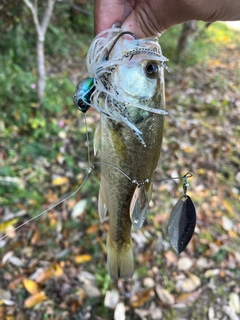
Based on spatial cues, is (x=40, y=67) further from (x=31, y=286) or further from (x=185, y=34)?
(x=185, y=34)

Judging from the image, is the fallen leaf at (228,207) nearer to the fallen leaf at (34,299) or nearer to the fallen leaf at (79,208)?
the fallen leaf at (79,208)

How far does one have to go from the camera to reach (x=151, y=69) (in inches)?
55.8

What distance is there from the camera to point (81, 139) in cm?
385

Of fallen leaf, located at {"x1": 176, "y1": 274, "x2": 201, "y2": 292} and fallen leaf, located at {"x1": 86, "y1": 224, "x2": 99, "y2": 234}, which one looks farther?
fallen leaf, located at {"x1": 86, "y1": 224, "x2": 99, "y2": 234}

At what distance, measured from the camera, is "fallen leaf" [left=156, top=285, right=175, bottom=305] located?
255 centimetres

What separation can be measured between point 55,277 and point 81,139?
1.85 metres

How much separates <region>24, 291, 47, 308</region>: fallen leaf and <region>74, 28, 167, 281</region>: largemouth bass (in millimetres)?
1401

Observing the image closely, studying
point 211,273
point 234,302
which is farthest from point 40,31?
point 234,302

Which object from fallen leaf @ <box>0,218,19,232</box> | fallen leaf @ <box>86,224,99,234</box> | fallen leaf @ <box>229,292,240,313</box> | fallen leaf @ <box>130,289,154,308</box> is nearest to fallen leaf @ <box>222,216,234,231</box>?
fallen leaf @ <box>229,292,240,313</box>

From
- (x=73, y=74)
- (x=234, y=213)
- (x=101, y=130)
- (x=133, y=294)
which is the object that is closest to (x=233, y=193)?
(x=234, y=213)

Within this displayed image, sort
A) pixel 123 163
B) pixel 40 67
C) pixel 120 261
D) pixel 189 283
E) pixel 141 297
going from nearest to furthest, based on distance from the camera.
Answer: pixel 123 163, pixel 120 261, pixel 141 297, pixel 189 283, pixel 40 67

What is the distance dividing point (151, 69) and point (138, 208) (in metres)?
0.70

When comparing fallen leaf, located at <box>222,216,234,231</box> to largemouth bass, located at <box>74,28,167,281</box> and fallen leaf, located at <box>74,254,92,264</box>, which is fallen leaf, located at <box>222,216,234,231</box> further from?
largemouth bass, located at <box>74,28,167,281</box>

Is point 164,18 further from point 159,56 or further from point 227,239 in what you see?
point 227,239
